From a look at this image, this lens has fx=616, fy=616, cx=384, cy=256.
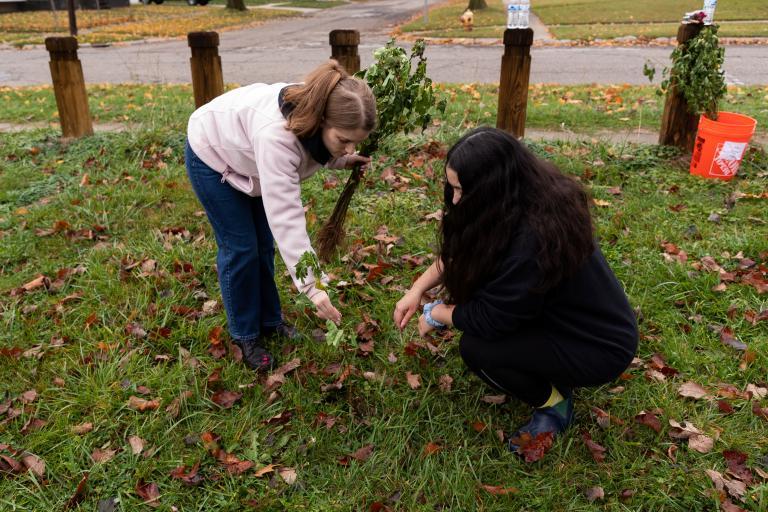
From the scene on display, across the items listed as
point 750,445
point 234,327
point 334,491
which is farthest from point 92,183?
point 750,445

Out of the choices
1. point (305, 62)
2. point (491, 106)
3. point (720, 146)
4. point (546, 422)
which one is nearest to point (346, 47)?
point (491, 106)

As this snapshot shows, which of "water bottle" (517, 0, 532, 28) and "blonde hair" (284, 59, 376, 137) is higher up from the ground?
"water bottle" (517, 0, 532, 28)

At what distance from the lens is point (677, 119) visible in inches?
197

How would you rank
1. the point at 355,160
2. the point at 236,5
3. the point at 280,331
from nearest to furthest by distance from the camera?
the point at 355,160
the point at 280,331
the point at 236,5

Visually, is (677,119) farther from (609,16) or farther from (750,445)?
(609,16)

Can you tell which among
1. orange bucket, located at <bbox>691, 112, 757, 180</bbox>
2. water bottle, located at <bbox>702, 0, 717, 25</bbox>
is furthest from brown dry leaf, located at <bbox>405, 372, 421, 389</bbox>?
water bottle, located at <bbox>702, 0, 717, 25</bbox>

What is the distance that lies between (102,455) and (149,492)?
0.29 metres

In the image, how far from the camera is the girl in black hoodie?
205 centimetres

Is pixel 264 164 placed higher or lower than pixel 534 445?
higher

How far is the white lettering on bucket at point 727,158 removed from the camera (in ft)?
14.5

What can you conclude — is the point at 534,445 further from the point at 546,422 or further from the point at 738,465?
the point at 738,465

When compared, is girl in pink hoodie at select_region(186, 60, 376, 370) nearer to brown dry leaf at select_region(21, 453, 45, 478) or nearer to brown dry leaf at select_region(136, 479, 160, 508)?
brown dry leaf at select_region(136, 479, 160, 508)

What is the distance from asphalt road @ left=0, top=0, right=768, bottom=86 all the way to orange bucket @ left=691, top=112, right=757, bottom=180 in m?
4.44

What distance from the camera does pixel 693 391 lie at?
265 centimetres
